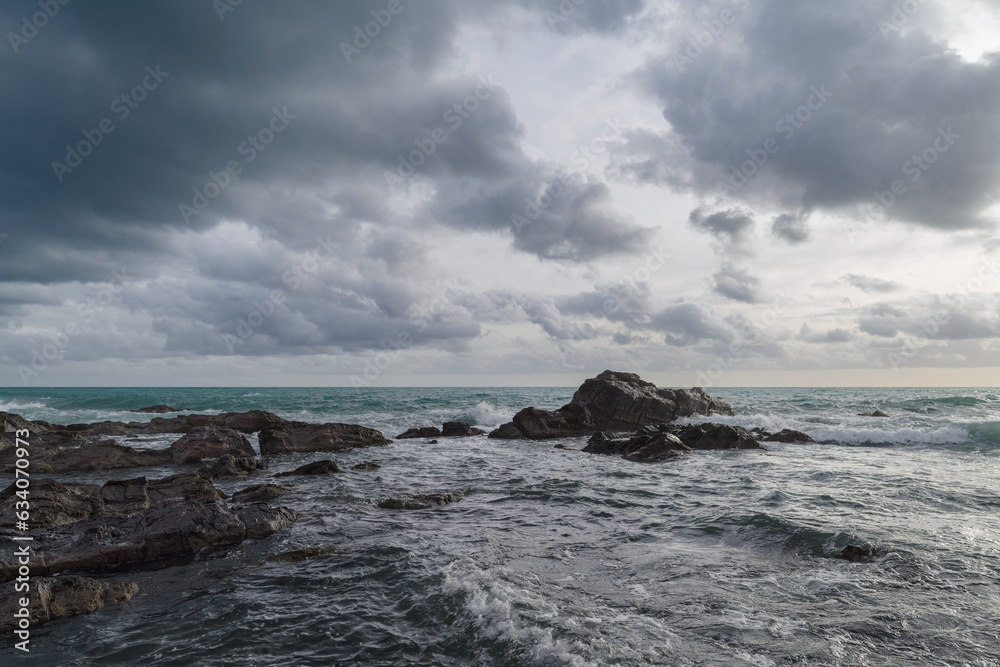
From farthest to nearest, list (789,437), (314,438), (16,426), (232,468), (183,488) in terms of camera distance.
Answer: (789,437), (16,426), (314,438), (232,468), (183,488)

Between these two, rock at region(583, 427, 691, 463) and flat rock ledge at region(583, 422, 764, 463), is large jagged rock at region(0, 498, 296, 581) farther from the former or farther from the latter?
flat rock ledge at region(583, 422, 764, 463)

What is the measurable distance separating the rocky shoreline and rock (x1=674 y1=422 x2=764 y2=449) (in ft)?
0.16

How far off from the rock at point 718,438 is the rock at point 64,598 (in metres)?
22.3

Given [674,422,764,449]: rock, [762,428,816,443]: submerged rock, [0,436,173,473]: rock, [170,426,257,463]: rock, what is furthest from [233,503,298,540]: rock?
[762,428,816,443]: submerged rock

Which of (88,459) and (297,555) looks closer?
(297,555)

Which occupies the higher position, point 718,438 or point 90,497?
point 90,497

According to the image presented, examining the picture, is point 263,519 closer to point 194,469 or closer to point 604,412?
point 194,469

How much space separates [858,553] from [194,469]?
65.6 ft

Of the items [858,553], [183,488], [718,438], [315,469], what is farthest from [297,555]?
[718,438]

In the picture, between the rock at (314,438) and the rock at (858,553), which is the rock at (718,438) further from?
the rock at (314,438)

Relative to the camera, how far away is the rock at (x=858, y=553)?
8.41 metres

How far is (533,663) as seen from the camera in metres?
5.35

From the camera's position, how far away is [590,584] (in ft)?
24.6

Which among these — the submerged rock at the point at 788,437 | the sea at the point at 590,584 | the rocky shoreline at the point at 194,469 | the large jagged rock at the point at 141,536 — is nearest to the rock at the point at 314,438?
the rocky shoreline at the point at 194,469
